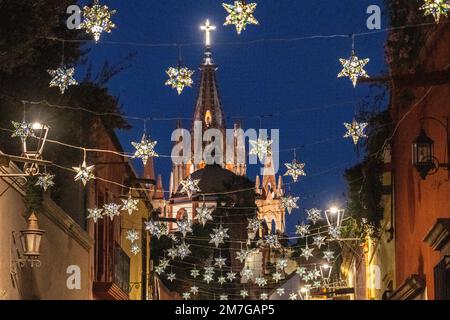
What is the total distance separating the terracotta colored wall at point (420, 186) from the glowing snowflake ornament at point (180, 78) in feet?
13.8

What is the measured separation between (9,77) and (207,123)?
117058 millimetres

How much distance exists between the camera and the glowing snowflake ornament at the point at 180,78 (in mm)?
17094

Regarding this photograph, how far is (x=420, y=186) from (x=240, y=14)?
6.42 meters

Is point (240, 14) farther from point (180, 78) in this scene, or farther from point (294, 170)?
point (294, 170)

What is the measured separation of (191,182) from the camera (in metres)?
26.3

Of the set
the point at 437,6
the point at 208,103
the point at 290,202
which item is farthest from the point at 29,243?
the point at 208,103

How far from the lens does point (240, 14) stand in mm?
15078

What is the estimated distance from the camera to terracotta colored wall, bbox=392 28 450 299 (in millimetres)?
17312

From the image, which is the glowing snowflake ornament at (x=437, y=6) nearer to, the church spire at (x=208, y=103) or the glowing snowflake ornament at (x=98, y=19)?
the glowing snowflake ornament at (x=98, y=19)

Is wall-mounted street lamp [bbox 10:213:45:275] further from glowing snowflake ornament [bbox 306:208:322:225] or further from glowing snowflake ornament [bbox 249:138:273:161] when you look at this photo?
glowing snowflake ornament [bbox 306:208:322:225]

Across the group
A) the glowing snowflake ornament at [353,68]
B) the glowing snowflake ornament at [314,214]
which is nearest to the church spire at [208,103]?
the glowing snowflake ornament at [314,214]
